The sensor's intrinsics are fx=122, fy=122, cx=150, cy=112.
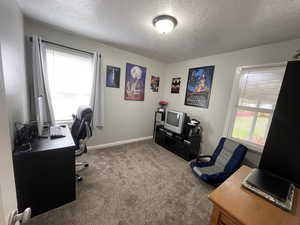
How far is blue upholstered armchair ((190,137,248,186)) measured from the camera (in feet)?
6.36

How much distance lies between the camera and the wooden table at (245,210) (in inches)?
27.7

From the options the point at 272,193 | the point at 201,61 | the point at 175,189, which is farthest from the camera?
the point at 201,61

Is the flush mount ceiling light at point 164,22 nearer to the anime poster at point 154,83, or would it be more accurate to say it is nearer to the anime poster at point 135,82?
the anime poster at point 135,82

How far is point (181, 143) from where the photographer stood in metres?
2.86

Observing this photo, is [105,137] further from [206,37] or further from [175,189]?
[206,37]

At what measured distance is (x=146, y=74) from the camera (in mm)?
3410

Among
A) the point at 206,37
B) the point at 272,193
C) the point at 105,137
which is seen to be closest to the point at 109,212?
the point at 272,193

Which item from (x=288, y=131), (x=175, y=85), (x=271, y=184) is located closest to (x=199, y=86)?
(x=175, y=85)

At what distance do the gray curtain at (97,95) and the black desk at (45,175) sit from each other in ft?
4.06

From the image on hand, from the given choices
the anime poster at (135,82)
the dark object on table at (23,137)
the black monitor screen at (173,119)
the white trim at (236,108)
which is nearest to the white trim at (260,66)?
the white trim at (236,108)

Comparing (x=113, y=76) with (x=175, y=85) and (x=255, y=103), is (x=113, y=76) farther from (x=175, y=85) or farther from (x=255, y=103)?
(x=255, y=103)

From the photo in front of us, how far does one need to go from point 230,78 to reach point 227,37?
2.72 feet

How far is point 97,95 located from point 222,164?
9.29 ft

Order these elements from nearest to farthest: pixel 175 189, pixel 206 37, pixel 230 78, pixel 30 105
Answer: pixel 175 189
pixel 206 37
pixel 30 105
pixel 230 78
